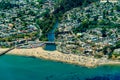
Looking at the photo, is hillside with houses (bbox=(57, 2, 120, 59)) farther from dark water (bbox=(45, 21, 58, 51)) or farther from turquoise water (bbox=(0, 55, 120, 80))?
turquoise water (bbox=(0, 55, 120, 80))

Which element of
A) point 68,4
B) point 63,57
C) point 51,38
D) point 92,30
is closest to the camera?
point 63,57

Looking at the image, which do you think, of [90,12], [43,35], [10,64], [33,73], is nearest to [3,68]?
[10,64]

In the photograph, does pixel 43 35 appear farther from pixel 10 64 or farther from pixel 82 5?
pixel 82 5

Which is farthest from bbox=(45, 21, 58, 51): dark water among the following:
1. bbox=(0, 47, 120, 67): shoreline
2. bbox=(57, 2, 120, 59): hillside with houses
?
bbox=(0, 47, 120, 67): shoreline

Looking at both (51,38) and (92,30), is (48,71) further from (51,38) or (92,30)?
(92,30)

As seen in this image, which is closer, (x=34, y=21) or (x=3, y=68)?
(x=3, y=68)

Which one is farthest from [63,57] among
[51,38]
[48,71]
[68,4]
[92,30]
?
[68,4]
